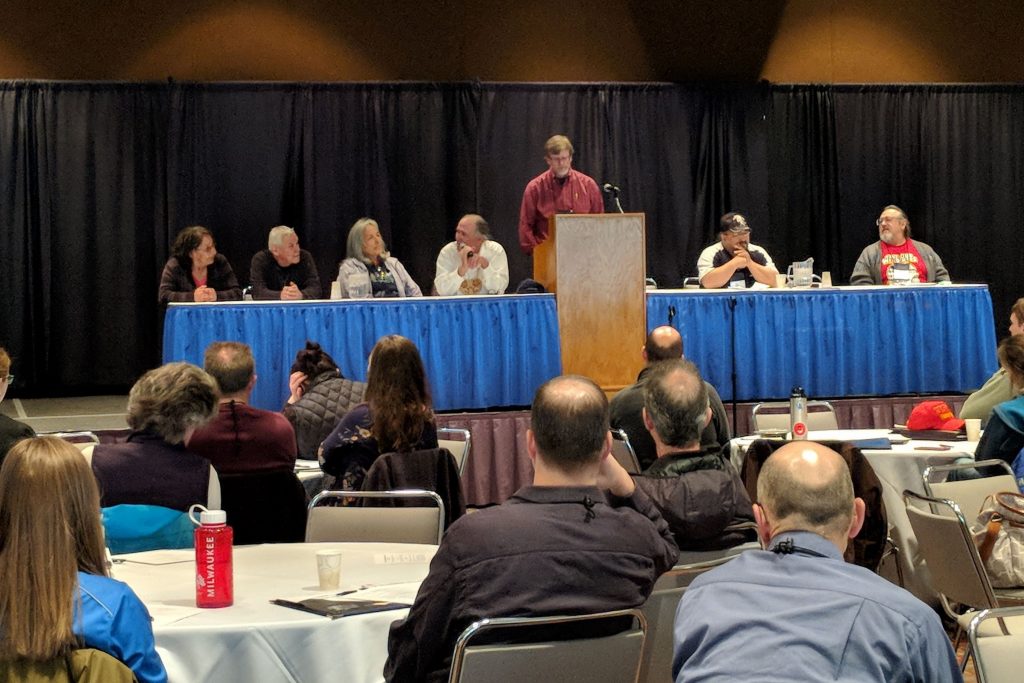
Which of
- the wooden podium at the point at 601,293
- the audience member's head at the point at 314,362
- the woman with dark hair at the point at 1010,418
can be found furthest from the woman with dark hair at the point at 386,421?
the wooden podium at the point at 601,293

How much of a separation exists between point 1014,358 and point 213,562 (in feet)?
10.2

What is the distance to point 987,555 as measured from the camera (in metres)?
4.11

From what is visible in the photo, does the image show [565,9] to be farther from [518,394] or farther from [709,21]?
[518,394]

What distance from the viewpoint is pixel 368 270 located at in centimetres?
814

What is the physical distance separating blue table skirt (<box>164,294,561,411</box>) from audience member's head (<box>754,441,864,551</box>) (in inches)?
219

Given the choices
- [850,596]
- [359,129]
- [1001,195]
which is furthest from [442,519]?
[1001,195]

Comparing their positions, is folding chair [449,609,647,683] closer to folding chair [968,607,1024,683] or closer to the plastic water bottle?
folding chair [968,607,1024,683]

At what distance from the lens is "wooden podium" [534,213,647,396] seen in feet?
25.4

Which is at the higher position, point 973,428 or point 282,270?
point 282,270

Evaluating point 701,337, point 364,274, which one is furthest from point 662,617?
point 364,274

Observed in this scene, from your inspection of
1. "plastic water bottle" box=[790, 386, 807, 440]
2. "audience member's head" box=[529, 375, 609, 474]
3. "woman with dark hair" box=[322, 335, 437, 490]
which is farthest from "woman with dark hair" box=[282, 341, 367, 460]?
"audience member's head" box=[529, 375, 609, 474]

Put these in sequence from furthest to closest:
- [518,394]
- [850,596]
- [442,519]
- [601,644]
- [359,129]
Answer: [359,129], [518,394], [442,519], [601,644], [850,596]

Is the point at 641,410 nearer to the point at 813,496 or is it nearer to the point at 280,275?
the point at 813,496

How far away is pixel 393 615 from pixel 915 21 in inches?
430
